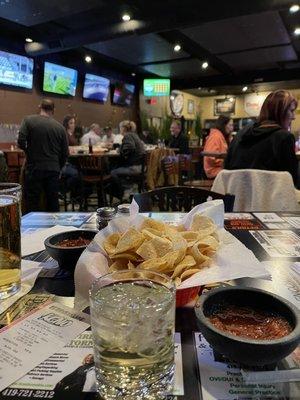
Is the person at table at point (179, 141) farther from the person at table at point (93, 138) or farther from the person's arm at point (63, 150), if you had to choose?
the person's arm at point (63, 150)

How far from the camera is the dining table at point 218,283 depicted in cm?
51

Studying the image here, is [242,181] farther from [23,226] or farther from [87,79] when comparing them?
[87,79]

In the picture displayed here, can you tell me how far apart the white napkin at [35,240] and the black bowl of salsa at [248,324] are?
696mm

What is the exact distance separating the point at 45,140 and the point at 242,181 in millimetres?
2805

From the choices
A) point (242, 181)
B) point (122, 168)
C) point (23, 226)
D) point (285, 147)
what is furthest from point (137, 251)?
point (122, 168)

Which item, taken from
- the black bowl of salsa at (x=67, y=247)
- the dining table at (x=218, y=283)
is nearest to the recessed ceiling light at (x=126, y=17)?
the dining table at (x=218, y=283)

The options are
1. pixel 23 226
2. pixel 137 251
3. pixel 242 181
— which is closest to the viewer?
pixel 137 251

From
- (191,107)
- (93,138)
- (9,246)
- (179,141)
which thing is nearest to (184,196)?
(9,246)

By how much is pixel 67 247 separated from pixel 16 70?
695 cm

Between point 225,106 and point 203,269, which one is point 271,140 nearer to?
point 203,269

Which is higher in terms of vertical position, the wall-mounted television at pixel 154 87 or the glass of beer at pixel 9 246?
the wall-mounted television at pixel 154 87

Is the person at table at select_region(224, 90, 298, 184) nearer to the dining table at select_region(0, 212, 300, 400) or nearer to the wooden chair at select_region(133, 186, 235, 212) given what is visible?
the wooden chair at select_region(133, 186, 235, 212)

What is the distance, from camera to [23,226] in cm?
144

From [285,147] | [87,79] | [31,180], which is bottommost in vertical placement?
[31,180]
